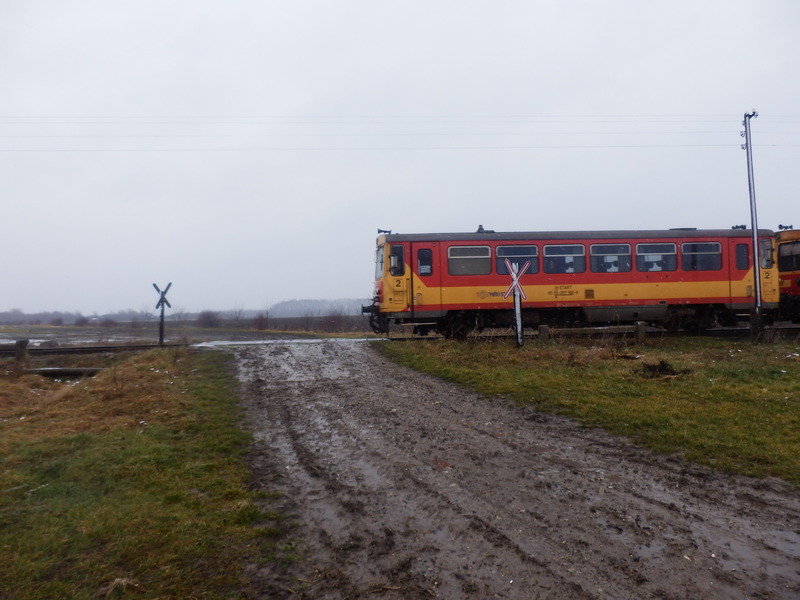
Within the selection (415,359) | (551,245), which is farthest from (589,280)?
(415,359)

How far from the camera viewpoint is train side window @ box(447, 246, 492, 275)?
54.9 feet

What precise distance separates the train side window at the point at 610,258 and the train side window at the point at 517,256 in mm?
1756

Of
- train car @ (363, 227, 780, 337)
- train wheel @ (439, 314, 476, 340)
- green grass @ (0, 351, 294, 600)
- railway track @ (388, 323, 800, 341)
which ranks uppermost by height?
train car @ (363, 227, 780, 337)

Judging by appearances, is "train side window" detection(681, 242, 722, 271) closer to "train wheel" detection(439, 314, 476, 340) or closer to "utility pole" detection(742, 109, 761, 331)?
"utility pole" detection(742, 109, 761, 331)

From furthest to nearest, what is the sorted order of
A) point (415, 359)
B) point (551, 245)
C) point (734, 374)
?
point (551, 245)
point (415, 359)
point (734, 374)

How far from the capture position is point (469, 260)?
16812 millimetres

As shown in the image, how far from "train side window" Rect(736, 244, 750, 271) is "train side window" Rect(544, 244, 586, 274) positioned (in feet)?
17.0

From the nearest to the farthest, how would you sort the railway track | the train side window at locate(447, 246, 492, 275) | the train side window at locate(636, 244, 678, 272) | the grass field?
1. the grass field
2. the railway track
3. the train side window at locate(447, 246, 492, 275)
4. the train side window at locate(636, 244, 678, 272)

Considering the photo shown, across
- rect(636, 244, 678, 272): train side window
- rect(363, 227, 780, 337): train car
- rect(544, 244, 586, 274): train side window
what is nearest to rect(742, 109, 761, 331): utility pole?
rect(363, 227, 780, 337): train car

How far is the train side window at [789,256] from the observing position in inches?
790

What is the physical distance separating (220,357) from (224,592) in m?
11.6

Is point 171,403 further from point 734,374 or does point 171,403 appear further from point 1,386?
point 734,374

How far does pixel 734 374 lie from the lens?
9.81 m

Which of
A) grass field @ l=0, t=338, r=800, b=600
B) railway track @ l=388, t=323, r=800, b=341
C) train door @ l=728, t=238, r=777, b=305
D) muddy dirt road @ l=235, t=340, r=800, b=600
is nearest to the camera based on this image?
muddy dirt road @ l=235, t=340, r=800, b=600
